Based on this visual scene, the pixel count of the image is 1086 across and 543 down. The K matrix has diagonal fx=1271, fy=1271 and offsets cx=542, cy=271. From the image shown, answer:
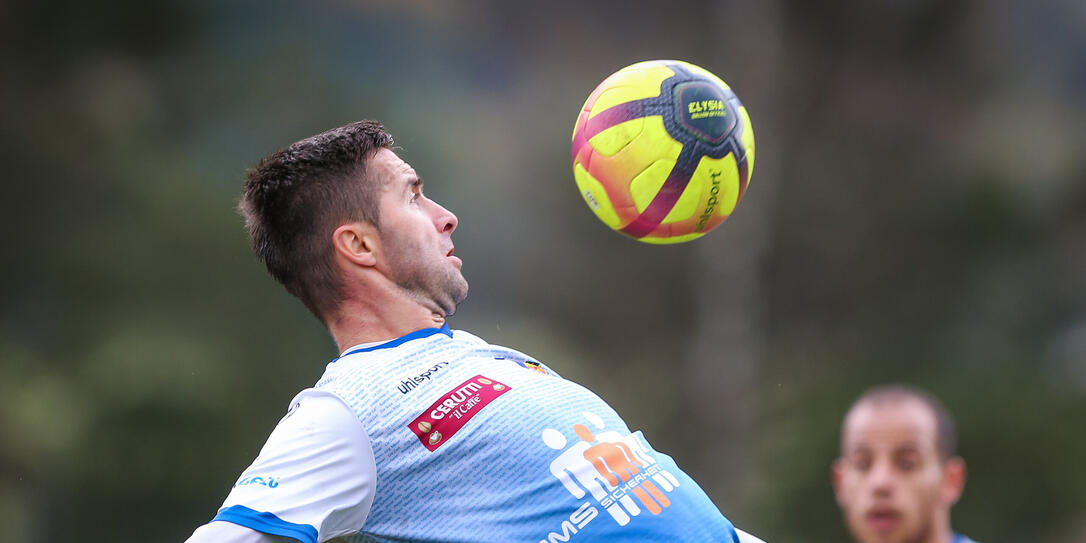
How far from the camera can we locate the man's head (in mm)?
4504

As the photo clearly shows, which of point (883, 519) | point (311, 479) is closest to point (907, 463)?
point (883, 519)

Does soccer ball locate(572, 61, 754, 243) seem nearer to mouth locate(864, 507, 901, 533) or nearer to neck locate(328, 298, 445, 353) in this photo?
neck locate(328, 298, 445, 353)

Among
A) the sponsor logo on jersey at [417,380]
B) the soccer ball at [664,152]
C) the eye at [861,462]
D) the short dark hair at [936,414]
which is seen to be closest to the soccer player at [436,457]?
the sponsor logo on jersey at [417,380]

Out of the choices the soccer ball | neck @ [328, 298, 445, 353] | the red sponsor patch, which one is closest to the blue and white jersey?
the red sponsor patch

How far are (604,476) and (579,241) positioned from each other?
13725 millimetres

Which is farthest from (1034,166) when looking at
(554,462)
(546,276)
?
(554,462)

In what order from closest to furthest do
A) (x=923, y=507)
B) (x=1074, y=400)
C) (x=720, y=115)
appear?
(x=720, y=115) → (x=923, y=507) → (x=1074, y=400)

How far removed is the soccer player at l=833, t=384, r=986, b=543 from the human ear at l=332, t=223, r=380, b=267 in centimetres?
315

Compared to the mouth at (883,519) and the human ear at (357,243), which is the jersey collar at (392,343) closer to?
the human ear at (357,243)

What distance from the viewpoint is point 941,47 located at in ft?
60.4

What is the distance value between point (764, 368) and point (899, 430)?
1010 centimetres

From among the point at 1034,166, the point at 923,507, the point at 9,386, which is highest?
the point at 1034,166

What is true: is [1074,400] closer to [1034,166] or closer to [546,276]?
[1034,166]

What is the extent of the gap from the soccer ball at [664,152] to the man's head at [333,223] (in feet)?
2.21
